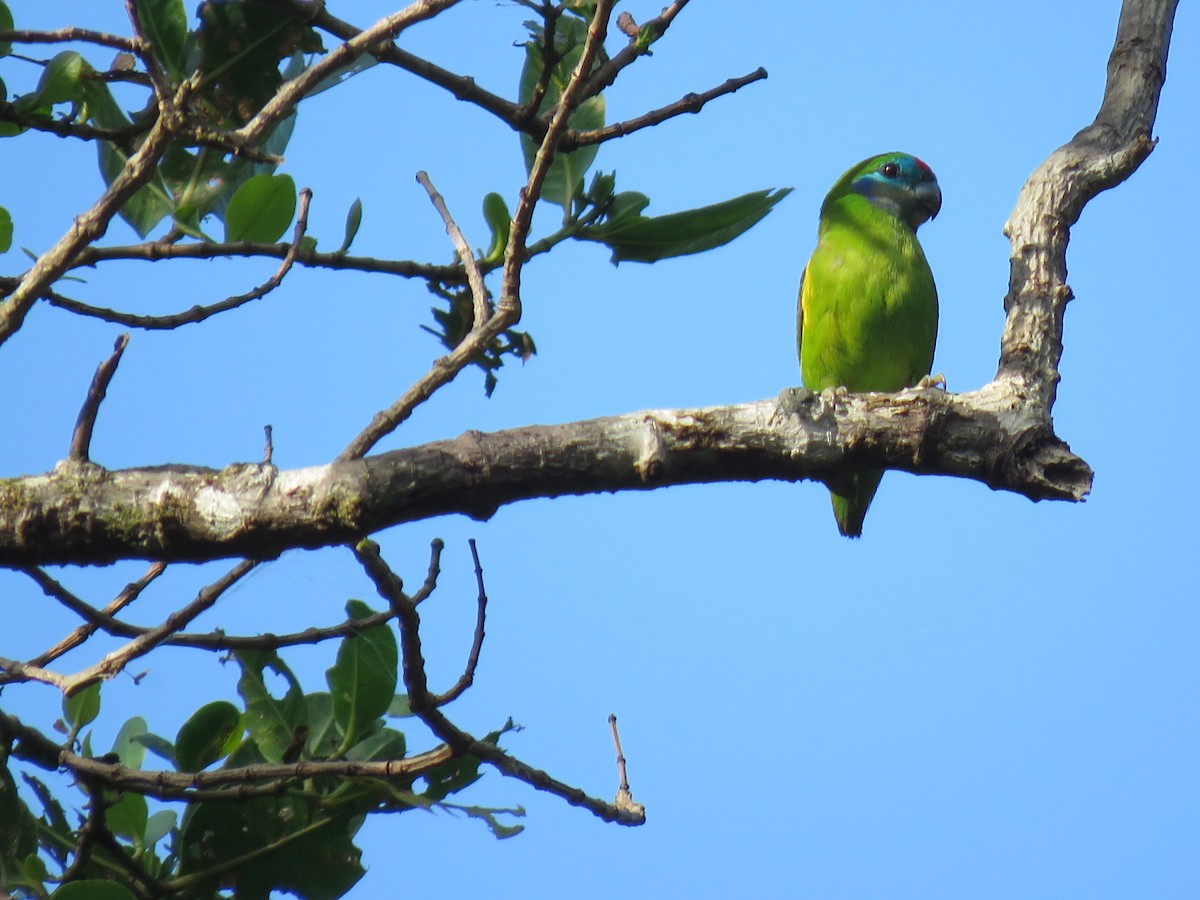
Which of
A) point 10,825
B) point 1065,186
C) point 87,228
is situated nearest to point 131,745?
point 10,825

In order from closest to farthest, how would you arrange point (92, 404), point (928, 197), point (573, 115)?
1. point (92, 404)
2. point (573, 115)
3. point (928, 197)

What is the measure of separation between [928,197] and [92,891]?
15.4 ft

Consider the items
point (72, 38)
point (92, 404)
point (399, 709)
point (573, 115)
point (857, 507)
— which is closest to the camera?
point (92, 404)

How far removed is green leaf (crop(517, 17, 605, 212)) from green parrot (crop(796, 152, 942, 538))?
1961 mm

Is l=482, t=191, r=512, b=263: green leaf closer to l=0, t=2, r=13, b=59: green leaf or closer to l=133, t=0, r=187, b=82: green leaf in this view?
l=133, t=0, r=187, b=82: green leaf

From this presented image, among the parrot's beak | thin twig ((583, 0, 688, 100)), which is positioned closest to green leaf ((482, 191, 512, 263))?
thin twig ((583, 0, 688, 100))

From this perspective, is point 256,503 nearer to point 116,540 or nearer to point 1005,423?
point 116,540

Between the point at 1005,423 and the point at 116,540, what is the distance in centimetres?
166

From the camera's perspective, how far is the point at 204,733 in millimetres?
2580

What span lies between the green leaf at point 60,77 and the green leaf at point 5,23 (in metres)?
0.11

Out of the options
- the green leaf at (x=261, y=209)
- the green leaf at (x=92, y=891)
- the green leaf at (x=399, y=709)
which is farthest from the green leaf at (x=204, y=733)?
the green leaf at (x=261, y=209)

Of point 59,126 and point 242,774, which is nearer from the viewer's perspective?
point 242,774

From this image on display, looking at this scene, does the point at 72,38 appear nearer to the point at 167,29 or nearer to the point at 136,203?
the point at 167,29

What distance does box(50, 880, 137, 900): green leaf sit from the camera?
2.06m
